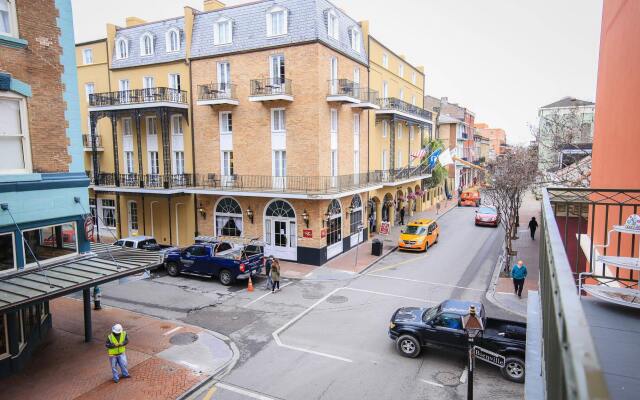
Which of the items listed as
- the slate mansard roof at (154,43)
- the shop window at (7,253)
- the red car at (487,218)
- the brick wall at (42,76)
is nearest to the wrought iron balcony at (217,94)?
the slate mansard roof at (154,43)

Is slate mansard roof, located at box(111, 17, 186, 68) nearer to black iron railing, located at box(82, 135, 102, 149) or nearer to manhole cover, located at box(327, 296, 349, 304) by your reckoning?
black iron railing, located at box(82, 135, 102, 149)

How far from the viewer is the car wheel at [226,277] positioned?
2001 cm

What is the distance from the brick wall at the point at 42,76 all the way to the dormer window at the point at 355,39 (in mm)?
18701

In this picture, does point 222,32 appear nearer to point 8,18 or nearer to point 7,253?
point 8,18

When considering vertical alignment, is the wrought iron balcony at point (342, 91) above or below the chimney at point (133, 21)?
below

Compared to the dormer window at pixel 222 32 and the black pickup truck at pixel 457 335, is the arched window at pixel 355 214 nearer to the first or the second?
the dormer window at pixel 222 32

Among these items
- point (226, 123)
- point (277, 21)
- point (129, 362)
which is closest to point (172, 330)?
point (129, 362)

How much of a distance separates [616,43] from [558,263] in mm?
9218

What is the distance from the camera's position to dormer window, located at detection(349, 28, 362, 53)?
27.4 m

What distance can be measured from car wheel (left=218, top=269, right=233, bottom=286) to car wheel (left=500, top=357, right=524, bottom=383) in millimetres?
12477

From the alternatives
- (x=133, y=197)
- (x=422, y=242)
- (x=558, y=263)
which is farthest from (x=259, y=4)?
(x=558, y=263)

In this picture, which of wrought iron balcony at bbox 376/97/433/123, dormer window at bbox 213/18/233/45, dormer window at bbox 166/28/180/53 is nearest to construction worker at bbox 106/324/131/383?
dormer window at bbox 213/18/233/45

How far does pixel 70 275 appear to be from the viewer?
11.4 metres

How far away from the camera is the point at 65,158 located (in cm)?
1242
